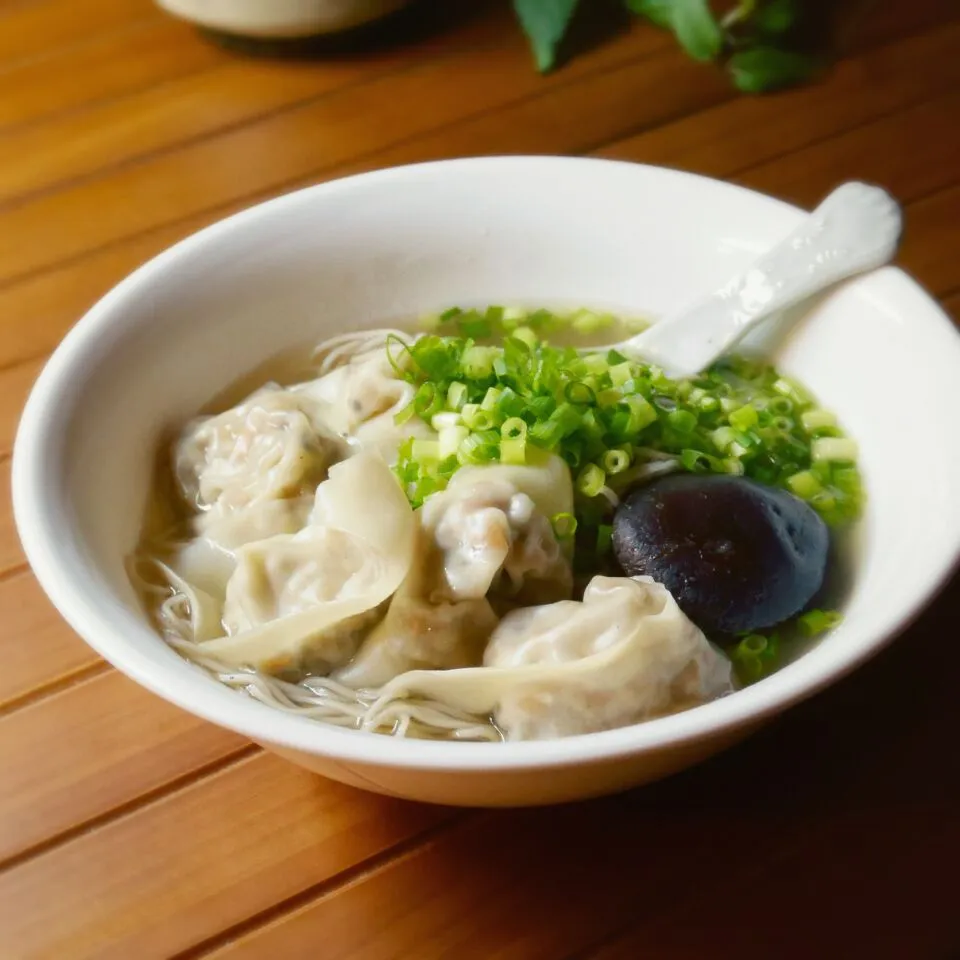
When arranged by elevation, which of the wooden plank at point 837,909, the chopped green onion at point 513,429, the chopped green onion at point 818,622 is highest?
the chopped green onion at point 513,429

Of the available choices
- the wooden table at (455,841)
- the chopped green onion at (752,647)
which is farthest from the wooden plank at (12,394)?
the chopped green onion at (752,647)

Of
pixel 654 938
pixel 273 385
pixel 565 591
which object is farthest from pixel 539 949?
pixel 273 385

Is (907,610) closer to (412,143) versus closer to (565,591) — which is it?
(565,591)

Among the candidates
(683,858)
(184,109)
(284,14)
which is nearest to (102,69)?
(184,109)

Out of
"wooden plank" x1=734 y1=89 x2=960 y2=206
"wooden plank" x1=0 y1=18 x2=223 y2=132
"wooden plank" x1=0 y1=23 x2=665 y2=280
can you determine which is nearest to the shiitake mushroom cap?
"wooden plank" x1=734 y1=89 x2=960 y2=206

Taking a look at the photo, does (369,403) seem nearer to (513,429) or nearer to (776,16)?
(513,429)

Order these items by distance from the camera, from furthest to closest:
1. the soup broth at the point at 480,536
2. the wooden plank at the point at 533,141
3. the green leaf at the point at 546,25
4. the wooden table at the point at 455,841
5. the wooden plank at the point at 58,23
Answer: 1. the wooden plank at the point at 58,23
2. the green leaf at the point at 546,25
3. the wooden plank at the point at 533,141
4. the soup broth at the point at 480,536
5. the wooden table at the point at 455,841

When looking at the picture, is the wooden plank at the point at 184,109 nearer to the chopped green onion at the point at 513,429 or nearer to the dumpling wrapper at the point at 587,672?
the chopped green onion at the point at 513,429
